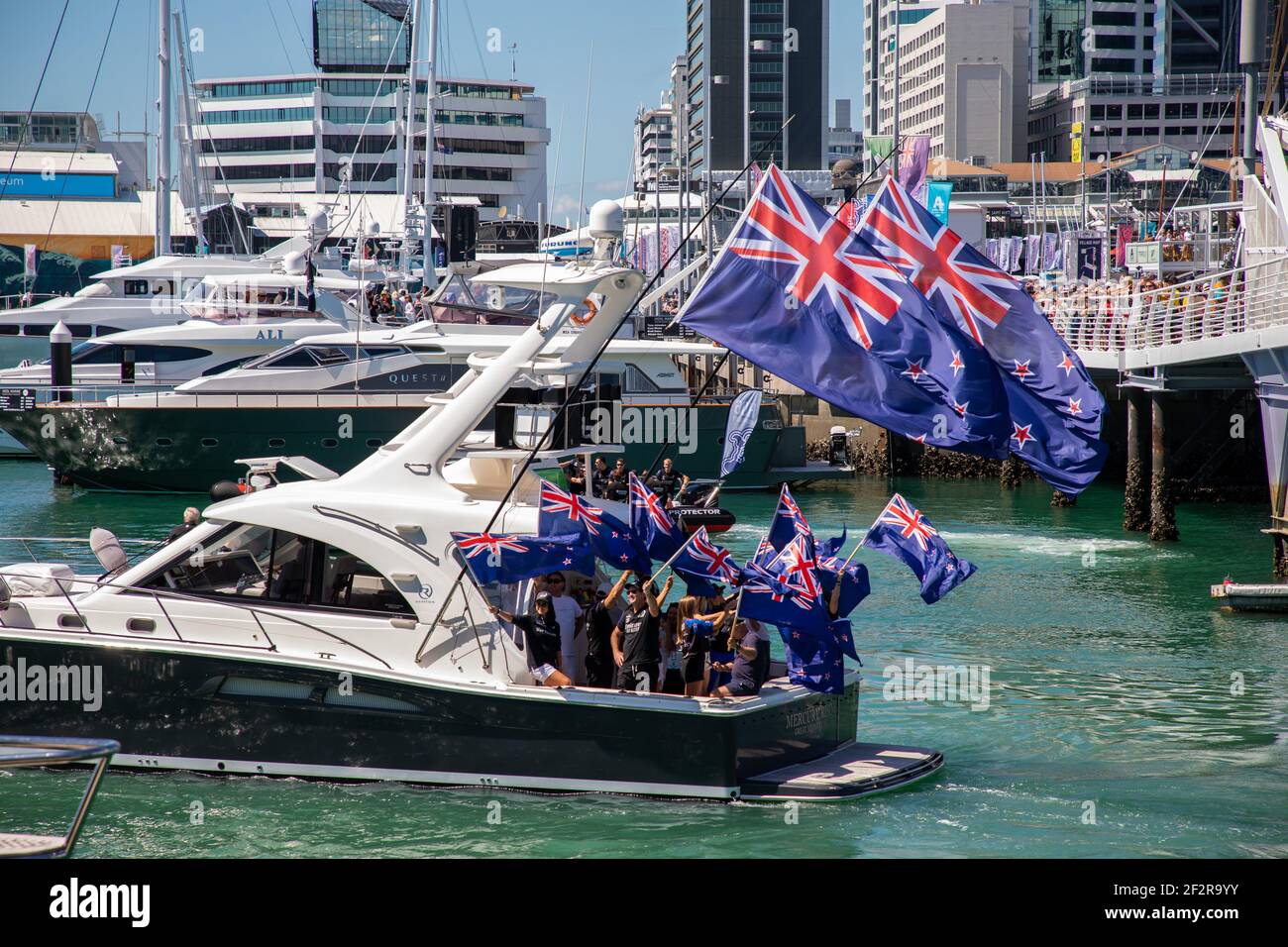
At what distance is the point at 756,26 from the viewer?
7303 inches

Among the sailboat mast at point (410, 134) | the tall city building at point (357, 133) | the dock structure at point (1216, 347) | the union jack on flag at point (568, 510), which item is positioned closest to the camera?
the union jack on flag at point (568, 510)

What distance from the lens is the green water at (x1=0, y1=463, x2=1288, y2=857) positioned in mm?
11891

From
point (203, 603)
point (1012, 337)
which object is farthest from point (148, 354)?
point (1012, 337)

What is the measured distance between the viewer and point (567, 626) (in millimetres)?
13133

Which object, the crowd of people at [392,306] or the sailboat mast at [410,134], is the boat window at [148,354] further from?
the sailboat mast at [410,134]

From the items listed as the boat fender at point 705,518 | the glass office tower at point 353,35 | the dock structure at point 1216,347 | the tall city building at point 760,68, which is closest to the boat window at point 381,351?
the boat fender at point 705,518

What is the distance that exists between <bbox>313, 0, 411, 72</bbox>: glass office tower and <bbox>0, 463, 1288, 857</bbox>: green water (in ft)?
394

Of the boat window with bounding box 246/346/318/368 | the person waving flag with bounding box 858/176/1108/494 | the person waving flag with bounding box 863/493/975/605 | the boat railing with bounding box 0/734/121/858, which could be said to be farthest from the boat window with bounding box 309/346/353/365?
the boat railing with bounding box 0/734/121/858

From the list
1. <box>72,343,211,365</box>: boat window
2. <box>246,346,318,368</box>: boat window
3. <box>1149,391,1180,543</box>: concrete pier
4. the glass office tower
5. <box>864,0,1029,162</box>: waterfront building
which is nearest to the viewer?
<box>1149,391,1180,543</box>: concrete pier

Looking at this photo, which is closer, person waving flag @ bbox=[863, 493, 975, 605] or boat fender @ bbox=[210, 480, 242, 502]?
person waving flag @ bbox=[863, 493, 975, 605]

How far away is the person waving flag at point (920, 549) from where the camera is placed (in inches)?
516

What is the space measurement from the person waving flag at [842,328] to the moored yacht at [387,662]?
111 cm

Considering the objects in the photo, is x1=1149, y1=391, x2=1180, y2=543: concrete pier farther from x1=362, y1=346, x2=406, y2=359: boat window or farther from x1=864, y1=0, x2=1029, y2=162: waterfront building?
x1=864, y1=0, x2=1029, y2=162: waterfront building

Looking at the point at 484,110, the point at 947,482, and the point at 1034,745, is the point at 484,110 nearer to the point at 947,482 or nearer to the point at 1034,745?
the point at 947,482
